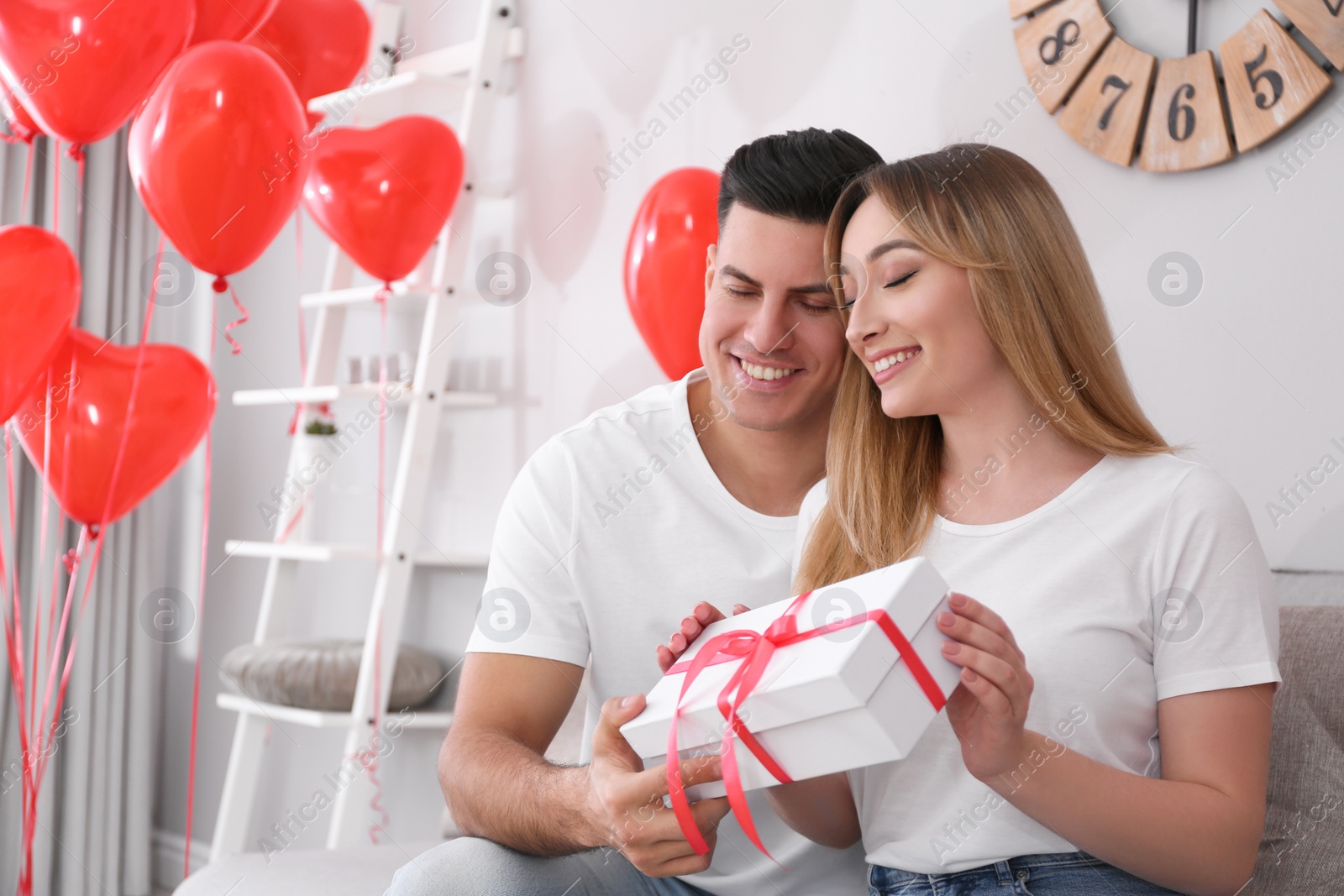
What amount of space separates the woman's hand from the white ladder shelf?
1610mm

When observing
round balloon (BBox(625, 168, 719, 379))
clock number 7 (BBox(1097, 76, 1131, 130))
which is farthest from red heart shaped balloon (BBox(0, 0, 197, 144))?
clock number 7 (BBox(1097, 76, 1131, 130))

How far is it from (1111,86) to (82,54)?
4.68 ft

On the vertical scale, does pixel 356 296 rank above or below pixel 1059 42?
below

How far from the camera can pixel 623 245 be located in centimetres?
234

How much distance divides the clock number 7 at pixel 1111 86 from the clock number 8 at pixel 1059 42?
8 centimetres

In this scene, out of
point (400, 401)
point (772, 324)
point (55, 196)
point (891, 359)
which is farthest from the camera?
point (55, 196)

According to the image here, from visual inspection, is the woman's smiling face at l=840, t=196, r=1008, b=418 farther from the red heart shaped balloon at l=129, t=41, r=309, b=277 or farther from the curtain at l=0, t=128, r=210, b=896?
the curtain at l=0, t=128, r=210, b=896

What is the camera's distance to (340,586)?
290cm

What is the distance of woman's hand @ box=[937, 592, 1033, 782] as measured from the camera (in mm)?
850

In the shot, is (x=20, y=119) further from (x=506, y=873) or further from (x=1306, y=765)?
(x=1306, y=765)

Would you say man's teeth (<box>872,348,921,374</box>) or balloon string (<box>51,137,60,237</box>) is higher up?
balloon string (<box>51,137,60,237</box>)

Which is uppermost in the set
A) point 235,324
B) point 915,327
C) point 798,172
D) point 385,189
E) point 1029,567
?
point 385,189

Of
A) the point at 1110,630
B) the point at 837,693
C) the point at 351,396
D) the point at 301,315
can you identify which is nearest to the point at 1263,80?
the point at 1110,630

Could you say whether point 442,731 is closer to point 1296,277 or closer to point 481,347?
point 481,347
